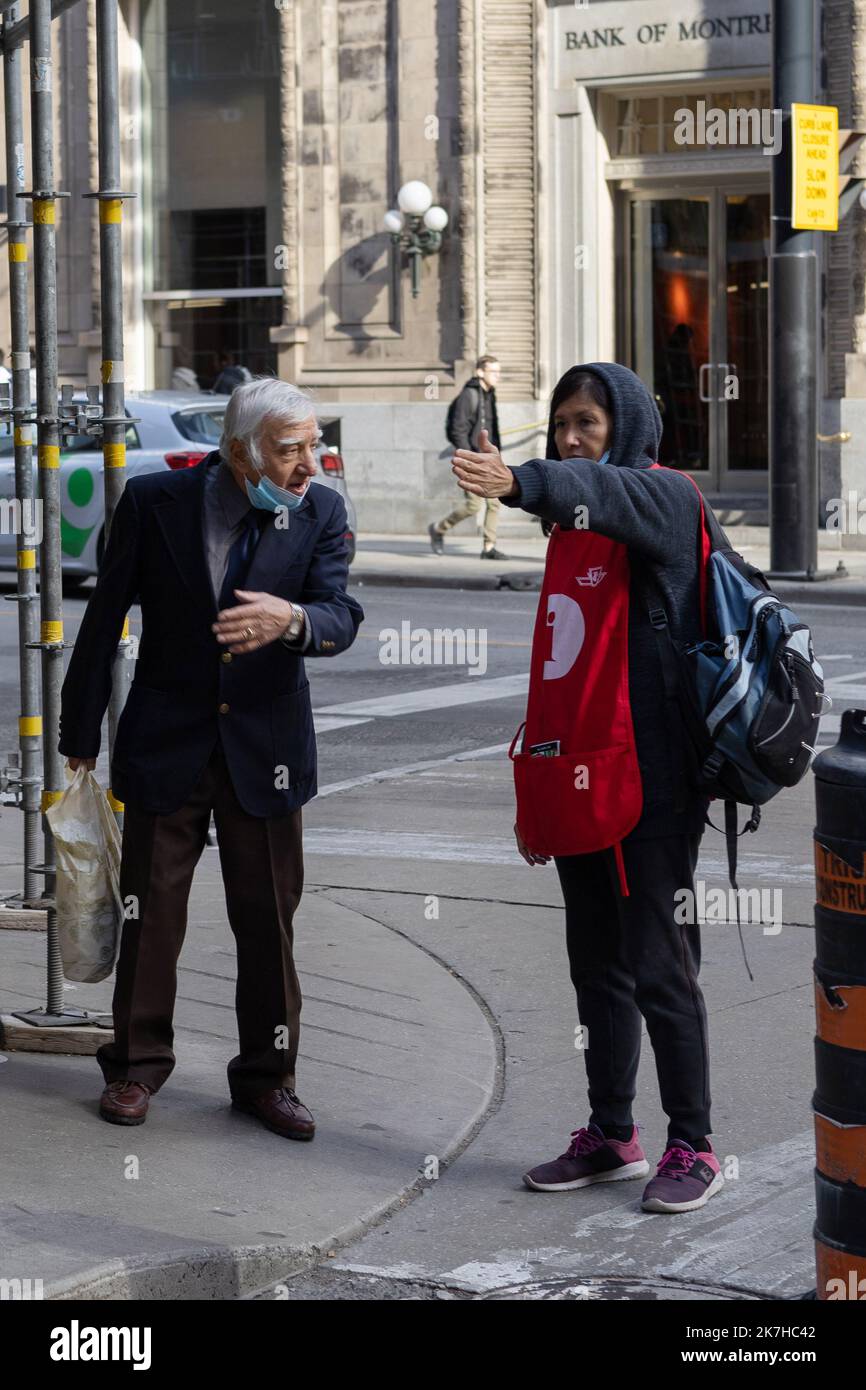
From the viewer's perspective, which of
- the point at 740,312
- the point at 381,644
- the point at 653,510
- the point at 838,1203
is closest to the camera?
the point at 838,1203

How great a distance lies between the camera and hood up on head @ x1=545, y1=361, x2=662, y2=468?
4.38 meters

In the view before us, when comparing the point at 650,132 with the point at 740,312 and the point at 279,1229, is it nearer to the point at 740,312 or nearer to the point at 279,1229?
the point at 740,312

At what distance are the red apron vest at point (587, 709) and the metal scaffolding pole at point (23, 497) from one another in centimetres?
170

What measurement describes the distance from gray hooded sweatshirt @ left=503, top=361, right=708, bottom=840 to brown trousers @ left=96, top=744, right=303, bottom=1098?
952 millimetres

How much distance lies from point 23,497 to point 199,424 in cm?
1184

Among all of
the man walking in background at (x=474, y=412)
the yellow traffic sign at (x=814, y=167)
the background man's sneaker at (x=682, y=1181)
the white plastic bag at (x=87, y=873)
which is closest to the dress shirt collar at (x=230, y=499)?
the white plastic bag at (x=87, y=873)

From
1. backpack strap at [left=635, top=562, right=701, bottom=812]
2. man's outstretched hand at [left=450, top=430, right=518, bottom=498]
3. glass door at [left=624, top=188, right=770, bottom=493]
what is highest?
glass door at [left=624, top=188, right=770, bottom=493]

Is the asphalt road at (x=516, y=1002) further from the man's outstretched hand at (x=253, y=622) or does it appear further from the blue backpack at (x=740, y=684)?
the man's outstretched hand at (x=253, y=622)

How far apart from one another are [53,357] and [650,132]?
1826 cm

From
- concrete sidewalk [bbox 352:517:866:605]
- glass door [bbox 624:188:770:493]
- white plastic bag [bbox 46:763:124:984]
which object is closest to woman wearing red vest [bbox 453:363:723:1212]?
white plastic bag [bbox 46:763:124:984]

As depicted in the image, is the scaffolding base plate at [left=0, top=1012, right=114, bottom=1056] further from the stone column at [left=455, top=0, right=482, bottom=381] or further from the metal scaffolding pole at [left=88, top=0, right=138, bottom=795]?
the stone column at [left=455, top=0, right=482, bottom=381]

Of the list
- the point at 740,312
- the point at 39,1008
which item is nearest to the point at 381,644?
the point at 39,1008

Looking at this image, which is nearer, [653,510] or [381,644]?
[653,510]
